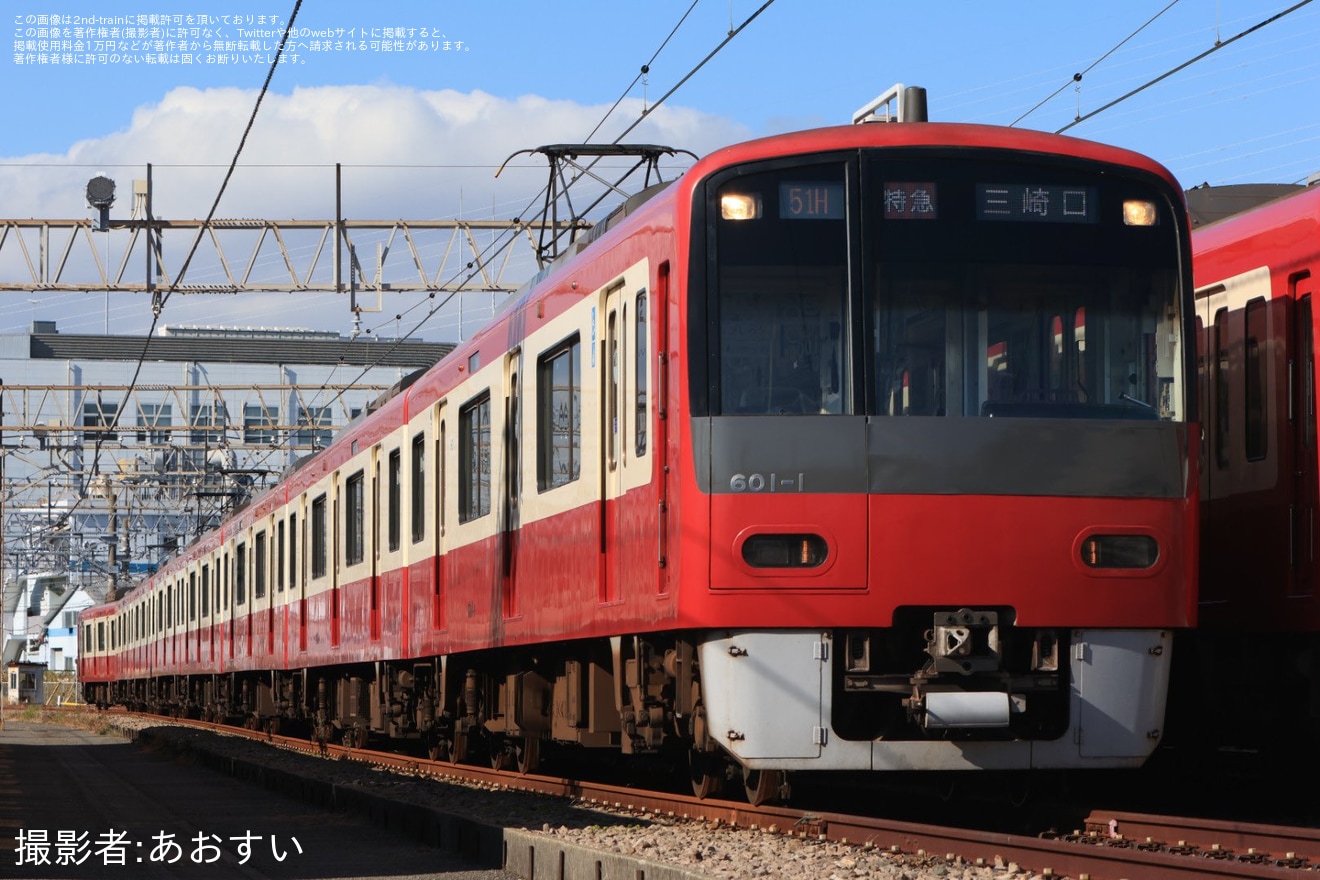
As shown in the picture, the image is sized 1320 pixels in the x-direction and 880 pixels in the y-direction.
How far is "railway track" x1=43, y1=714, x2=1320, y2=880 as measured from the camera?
716cm

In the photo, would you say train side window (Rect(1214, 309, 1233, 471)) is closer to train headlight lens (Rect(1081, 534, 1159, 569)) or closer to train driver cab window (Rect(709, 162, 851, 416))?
train headlight lens (Rect(1081, 534, 1159, 569))

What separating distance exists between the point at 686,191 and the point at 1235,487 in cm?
398

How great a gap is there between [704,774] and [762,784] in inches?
32.7

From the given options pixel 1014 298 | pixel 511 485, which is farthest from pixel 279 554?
pixel 1014 298

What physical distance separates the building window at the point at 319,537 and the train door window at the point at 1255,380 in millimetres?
11589

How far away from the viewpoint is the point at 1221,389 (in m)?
11.3

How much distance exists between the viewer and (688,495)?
866 cm

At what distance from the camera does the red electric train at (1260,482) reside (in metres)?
10.2

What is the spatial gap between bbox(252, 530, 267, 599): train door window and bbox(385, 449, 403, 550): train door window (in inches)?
342

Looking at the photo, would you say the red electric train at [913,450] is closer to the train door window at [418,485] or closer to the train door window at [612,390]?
the train door window at [612,390]

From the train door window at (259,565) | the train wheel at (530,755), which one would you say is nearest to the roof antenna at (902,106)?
the train wheel at (530,755)

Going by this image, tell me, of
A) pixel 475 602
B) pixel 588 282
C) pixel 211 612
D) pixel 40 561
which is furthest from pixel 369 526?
pixel 40 561

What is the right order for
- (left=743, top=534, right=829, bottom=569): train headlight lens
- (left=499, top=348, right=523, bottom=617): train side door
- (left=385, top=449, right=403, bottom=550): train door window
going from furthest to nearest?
(left=385, top=449, right=403, bottom=550): train door window → (left=499, top=348, right=523, bottom=617): train side door → (left=743, top=534, right=829, bottom=569): train headlight lens

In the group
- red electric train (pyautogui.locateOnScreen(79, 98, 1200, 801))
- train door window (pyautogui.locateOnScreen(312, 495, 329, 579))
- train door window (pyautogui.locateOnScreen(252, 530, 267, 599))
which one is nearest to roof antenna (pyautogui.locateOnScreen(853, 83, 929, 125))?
red electric train (pyautogui.locateOnScreen(79, 98, 1200, 801))
